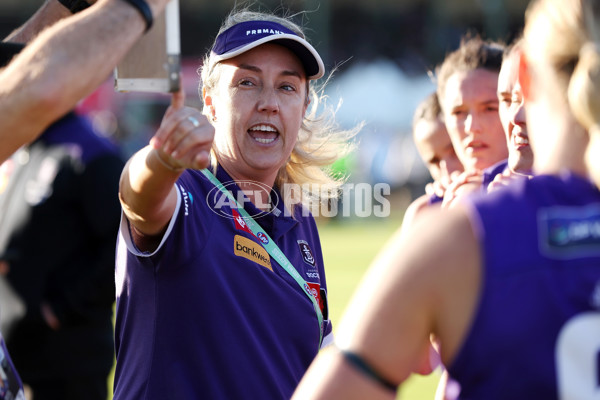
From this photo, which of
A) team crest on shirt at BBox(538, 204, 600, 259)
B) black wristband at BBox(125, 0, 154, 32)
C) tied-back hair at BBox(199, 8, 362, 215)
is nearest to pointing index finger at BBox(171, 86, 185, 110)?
black wristband at BBox(125, 0, 154, 32)

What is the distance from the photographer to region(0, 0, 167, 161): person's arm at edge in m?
1.55

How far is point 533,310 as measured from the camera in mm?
1390

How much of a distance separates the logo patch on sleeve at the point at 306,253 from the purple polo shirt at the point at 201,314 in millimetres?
308

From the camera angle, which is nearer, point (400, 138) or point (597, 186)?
point (597, 186)

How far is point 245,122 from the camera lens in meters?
3.04

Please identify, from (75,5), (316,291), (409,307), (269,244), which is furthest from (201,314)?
(409,307)

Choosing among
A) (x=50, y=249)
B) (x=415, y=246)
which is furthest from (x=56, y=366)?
(x=415, y=246)

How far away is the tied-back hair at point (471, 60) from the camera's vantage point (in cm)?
349

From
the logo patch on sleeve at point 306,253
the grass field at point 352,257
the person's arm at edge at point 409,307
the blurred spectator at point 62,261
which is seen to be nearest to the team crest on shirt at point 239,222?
the logo patch on sleeve at point 306,253

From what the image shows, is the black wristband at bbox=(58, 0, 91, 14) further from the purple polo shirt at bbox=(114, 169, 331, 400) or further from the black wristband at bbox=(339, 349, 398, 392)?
the black wristband at bbox=(339, 349, 398, 392)

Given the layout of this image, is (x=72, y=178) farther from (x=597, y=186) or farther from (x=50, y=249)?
(x=597, y=186)

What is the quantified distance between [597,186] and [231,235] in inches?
53.7

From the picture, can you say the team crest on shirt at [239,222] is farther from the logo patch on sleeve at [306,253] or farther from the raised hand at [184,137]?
the raised hand at [184,137]

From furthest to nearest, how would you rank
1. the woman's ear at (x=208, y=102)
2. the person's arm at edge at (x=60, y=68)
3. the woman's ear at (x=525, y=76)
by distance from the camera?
the woman's ear at (x=208, y=102)
the woman's ear at (x=525, y=76)
the person's arm at edge at (x=60, y=68)
